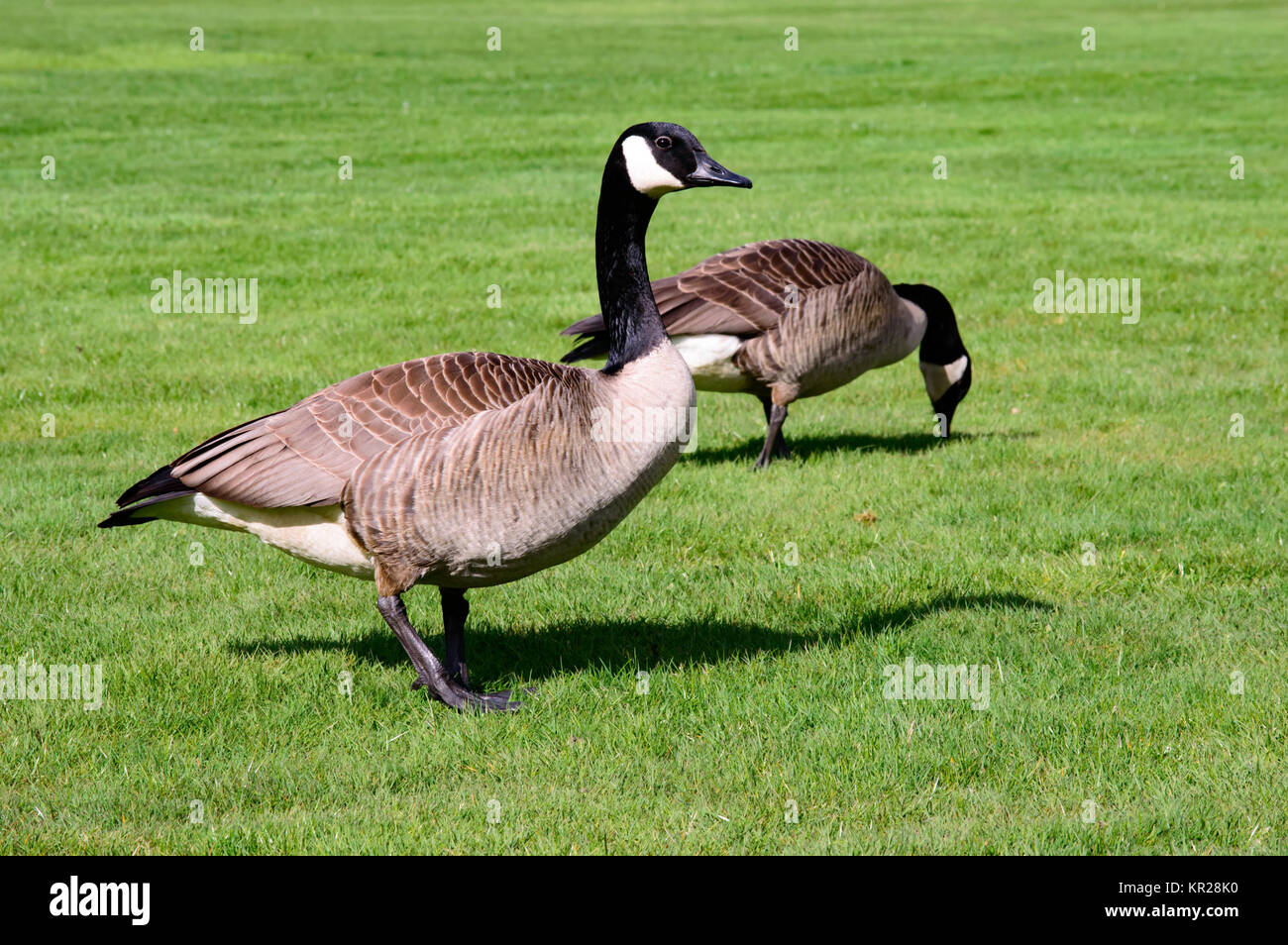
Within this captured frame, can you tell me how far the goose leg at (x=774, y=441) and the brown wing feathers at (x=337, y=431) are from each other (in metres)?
4.21

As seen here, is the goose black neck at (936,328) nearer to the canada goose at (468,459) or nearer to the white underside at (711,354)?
the white underside at (711,354)

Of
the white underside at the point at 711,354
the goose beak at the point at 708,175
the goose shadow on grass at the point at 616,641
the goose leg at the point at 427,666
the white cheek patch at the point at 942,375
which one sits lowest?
the goose shadow on grass at the point at 616,641

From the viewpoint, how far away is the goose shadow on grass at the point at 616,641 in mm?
6301

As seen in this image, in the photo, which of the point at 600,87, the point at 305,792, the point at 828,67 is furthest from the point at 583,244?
the point at 828,67

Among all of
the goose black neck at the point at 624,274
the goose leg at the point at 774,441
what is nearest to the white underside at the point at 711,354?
the goose leg at the point at 774,441

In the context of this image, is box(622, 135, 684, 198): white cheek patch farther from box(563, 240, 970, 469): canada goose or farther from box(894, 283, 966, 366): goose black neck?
box(894, 283, 966, 366): goose black neck

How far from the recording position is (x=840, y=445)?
1048 cm

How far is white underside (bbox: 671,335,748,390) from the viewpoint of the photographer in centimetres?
992

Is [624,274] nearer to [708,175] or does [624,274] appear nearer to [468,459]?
[708,175]

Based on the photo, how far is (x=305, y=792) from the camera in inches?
198

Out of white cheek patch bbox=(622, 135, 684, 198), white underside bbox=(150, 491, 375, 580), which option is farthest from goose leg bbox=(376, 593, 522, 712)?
white cheek patch bbox=(622, 135, 684, 198)

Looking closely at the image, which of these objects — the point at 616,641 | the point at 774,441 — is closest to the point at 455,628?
the point at 616,641

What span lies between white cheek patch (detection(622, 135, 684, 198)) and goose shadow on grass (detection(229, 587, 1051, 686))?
6.81 feet

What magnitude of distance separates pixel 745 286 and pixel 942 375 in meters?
1.92
